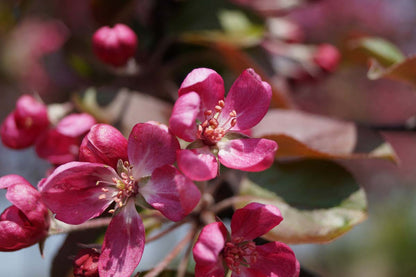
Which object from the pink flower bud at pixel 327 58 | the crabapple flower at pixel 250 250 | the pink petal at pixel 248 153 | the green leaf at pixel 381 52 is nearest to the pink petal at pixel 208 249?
the crabapple flower at pixel 250 250

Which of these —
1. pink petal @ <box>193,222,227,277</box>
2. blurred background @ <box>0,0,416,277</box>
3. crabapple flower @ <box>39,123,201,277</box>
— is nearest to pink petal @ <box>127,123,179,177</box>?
crabapple flower @ <box>39,123,201,277</box>

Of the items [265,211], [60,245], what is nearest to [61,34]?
[60,245]

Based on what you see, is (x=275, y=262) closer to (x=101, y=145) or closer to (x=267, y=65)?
(x=101, y=145)

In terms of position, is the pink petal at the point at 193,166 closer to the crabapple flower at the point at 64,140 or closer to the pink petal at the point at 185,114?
the pink petal at the point at 185,114

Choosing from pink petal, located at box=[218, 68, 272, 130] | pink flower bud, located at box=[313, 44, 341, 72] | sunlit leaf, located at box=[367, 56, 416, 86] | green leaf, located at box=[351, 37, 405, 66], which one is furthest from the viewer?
pink flower bud, located at box=[313, 44, 341, 72]

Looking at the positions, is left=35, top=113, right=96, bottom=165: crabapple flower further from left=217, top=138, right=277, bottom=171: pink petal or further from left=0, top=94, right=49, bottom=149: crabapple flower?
left=217, top=138, right=277, bottom=171: pink petal

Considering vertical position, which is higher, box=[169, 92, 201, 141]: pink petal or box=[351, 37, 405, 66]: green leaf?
box=[169, 92, 201, 141]: pink petal
